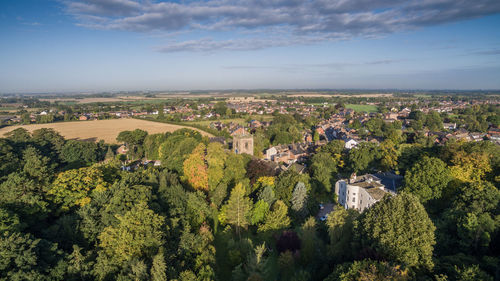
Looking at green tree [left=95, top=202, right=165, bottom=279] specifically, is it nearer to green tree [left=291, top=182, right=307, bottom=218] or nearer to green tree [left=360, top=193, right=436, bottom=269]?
green tree [left=360, top=193, right=436, bottom=269]

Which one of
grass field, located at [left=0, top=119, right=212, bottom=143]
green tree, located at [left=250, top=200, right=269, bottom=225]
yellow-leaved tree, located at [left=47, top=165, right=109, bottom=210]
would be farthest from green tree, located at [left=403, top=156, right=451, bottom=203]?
grass field, located at [left=0, top=119, right=212, bottom=143]

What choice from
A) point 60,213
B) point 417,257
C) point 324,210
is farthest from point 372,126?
point 60,213

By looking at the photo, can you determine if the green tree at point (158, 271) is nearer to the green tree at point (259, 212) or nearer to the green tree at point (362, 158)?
the green tree at point (259, 212)

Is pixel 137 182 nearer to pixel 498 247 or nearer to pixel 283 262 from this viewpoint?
pixel 283 262

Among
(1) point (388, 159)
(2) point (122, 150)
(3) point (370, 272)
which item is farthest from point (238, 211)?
(2) point (122, 150)

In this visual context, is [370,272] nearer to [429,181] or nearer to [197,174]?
[429,181]

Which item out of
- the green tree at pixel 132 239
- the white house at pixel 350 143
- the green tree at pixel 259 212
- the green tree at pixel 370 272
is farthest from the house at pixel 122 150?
the green tree at pixel 370 272
